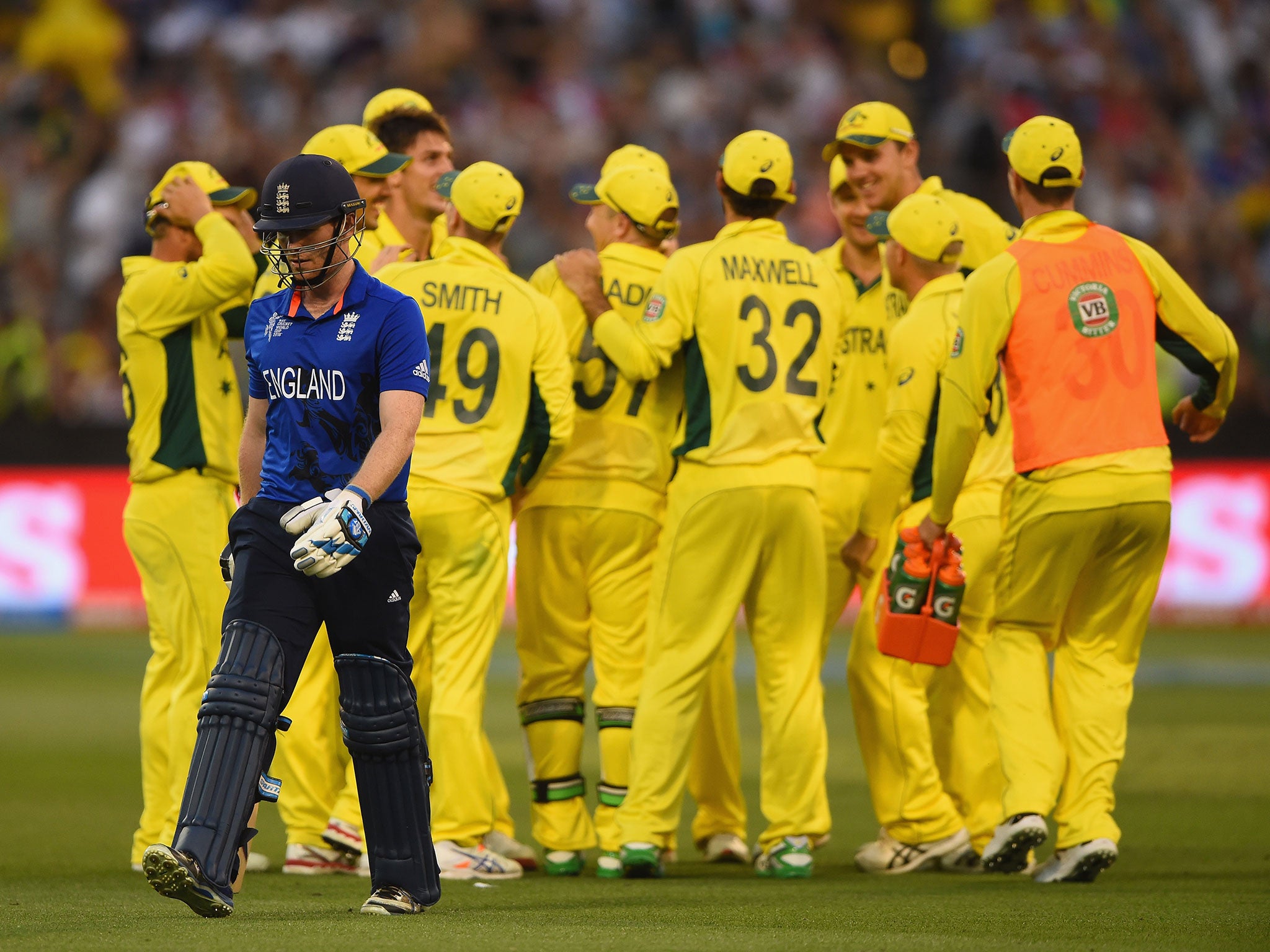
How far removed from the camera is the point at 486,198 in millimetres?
7781

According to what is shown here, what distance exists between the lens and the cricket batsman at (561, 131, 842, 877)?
7.62 m

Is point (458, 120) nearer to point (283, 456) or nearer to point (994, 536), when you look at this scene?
point (994, 536)

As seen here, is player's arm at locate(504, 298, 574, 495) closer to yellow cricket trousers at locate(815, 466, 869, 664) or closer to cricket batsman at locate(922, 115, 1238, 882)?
yellow cricket trousers at locate(815, 466, 869, 664)

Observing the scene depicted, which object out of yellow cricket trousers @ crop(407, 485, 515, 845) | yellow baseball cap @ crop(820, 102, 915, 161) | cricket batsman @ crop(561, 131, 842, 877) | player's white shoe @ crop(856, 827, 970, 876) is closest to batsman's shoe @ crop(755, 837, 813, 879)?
cricket batsman @ crop(561, 131, 842, 877)

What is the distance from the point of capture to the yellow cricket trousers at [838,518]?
27.9 feet

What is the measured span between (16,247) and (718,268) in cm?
Answer: 1432

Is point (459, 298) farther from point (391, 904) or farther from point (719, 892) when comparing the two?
point (391, 904)

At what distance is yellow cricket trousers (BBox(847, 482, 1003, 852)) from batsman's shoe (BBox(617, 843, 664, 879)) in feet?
3.76

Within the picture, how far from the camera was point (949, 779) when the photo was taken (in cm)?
836

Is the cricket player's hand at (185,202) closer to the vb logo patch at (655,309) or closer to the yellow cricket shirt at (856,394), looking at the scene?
the vb logo patch at (655,309)

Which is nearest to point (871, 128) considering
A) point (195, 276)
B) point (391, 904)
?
point (195, 276)

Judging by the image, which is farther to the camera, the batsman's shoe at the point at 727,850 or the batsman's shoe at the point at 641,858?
the batsman's shoe at the point at 727,850

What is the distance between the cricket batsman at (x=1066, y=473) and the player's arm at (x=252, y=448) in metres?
2.81

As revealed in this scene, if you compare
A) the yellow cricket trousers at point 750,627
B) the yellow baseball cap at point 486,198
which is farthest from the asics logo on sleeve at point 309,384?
the yellow cricket trousers at point 750,627
